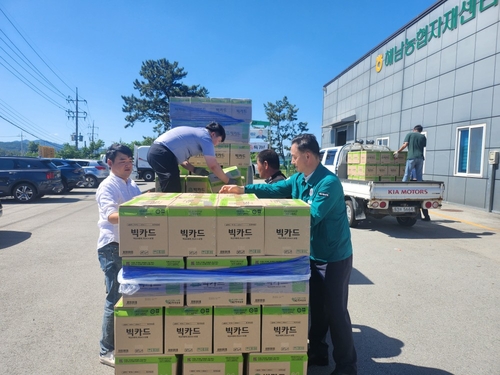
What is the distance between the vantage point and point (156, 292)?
2291mm

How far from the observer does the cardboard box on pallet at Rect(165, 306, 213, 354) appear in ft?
7.67

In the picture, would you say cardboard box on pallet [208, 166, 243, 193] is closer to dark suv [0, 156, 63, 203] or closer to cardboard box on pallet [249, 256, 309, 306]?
cardboard box on pallet [249, 256, 309, 306]

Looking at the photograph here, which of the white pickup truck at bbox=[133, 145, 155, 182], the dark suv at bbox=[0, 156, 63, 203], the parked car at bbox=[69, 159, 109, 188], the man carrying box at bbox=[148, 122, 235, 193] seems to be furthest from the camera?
the white pickup truck at bbox=[133, 145, 155, 182]

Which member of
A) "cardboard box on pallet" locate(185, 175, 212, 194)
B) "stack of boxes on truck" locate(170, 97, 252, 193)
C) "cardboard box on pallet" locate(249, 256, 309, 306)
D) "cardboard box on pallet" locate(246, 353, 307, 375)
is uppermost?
"stack of boxes on truck" locate(170, 97, 252, 193)

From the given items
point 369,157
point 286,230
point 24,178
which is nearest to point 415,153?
point 369,157

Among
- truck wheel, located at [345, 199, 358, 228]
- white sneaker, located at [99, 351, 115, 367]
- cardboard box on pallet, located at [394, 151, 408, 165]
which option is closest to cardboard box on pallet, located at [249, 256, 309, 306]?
white sneaker, located at [99, 351, 115, 367]

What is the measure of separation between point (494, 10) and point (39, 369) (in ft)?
50.8

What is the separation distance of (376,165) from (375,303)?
5575mm

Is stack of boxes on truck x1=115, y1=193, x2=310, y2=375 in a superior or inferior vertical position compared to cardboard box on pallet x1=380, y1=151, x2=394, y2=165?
inferior

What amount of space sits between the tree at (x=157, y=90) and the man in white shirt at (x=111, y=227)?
41108mm

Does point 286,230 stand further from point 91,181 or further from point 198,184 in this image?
point 91,181

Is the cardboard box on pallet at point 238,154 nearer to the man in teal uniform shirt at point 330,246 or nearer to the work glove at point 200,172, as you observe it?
the work glove at point 200,172

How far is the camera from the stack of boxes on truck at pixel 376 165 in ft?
30.8

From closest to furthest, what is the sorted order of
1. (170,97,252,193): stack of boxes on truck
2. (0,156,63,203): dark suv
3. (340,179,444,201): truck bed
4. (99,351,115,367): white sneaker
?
(99,351,115,367): white sneaker
(170,97,252,193): stack of boxes on truck
(340,179,444,201): truck bed
(0,156,63,203): dark suv
